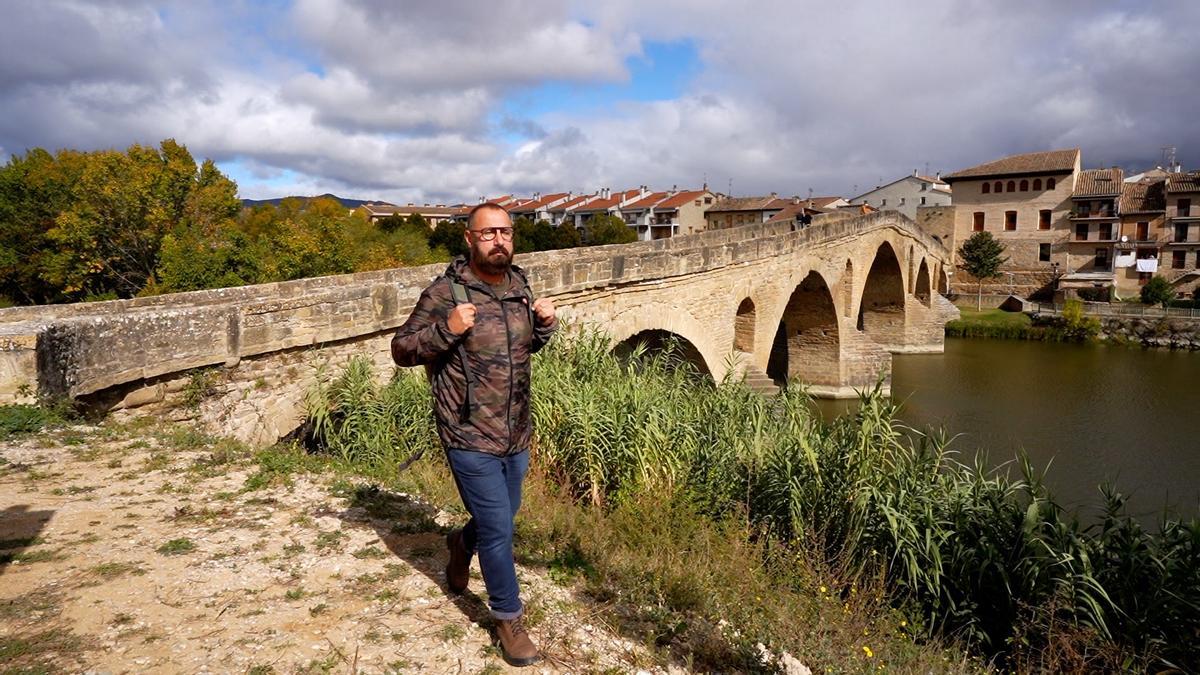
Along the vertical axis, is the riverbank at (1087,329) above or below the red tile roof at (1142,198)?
below

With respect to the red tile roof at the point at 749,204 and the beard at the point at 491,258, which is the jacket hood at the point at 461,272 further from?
the red tile roof at the point at 749,204

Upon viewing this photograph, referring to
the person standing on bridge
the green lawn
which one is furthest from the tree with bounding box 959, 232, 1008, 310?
the person standing on bridge

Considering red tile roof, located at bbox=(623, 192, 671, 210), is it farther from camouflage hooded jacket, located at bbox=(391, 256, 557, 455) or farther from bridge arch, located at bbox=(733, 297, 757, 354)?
camouflage hooded jacket, located at bbox=(391, 256, 557, 455)

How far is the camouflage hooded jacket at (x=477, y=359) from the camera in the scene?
2.50m

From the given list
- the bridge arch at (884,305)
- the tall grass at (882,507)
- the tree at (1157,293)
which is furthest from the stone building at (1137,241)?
the tall grass at (882,507)

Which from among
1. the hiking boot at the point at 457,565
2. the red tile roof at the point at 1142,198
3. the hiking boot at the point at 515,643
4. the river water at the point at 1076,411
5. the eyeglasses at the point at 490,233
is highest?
the red tile roof at the point at 1142,198

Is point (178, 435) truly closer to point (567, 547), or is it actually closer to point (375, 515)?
point (375, 515)

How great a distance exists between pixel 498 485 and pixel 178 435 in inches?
132

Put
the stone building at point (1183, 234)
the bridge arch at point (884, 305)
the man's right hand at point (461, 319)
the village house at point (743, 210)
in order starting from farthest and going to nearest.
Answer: the village house at point (743, 210)
the stone building at point (1183, 234)
the bridge arch at point (884, 305)
the man's right hand at point (461, 319)

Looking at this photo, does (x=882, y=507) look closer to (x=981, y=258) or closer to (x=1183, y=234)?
(x=981, y=258)

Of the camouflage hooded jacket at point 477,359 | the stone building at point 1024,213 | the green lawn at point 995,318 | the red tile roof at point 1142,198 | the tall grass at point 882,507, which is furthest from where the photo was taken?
the stone building at point 1024,213

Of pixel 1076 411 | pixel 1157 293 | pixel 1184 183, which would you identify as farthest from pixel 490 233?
pixel 1184 183

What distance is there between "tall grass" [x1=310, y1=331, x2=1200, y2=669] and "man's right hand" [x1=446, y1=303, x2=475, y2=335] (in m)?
2.33

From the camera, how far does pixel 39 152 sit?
84.0 ft
